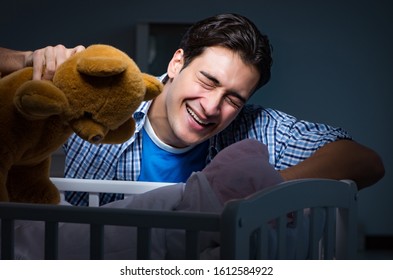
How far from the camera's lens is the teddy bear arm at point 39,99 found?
2.66 ft

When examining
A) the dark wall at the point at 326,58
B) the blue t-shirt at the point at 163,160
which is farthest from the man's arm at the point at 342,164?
the dark wall at the point at 326,58

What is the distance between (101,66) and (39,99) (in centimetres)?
8

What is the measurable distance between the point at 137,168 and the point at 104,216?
770 millimetres

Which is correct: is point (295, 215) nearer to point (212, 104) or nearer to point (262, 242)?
point (262, 242)

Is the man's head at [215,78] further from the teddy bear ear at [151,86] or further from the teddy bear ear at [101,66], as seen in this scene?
the teddy bear ear at [101,66]

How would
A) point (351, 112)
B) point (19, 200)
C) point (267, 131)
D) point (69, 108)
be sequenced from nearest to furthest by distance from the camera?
point (69, 108) < point (19, 200) < point (267, 131) < point (351, 112)

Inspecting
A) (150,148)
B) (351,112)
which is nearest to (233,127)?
(150,148)

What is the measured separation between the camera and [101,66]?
32.4 inches

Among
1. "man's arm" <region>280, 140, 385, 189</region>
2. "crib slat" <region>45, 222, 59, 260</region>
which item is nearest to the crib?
"crib slat" <region>45, 222, 59, 260</region>

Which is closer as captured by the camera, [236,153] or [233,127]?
[236,153]

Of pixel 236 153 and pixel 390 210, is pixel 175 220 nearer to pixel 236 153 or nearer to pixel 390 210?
pixel 236 153

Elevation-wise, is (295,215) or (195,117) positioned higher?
(195,117)

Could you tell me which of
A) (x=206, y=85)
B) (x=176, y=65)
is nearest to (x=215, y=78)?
(x=206, y=85)

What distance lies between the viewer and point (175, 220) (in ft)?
2.51
